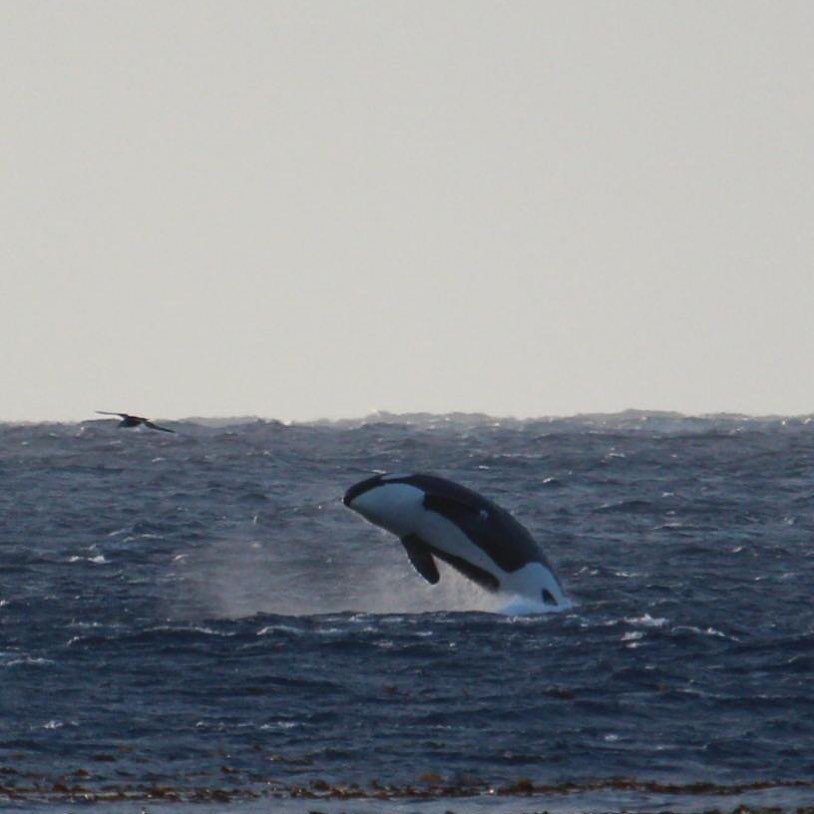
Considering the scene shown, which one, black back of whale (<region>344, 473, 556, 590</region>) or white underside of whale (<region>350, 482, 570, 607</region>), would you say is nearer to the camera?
white underside of whale (<region>350, 482, 570, 607</region>)

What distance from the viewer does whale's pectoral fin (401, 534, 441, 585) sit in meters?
32.4

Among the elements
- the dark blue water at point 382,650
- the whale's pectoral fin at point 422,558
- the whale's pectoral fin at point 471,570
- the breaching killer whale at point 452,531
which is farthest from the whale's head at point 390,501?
the dark blue water at point 382,650

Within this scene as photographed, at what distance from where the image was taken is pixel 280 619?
32.4 m

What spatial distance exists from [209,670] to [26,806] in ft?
28.9

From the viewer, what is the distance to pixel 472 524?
32.6m

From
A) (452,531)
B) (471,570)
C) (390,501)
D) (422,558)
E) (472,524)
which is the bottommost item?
(471,570)

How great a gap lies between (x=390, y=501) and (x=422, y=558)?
112 centimetres

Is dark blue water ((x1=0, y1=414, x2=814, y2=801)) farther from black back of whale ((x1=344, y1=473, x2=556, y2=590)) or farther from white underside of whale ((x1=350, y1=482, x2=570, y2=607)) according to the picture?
black back of whale ((x1=344, y1=473, x2=556, y2=590))

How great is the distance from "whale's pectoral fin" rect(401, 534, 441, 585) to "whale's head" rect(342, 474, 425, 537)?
210 mm

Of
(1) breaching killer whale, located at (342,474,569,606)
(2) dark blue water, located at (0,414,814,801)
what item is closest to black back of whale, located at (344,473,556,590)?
(1) breaching killer whale, located at (342,474,569,606)

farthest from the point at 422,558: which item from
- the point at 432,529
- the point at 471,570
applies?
the point at 471,570

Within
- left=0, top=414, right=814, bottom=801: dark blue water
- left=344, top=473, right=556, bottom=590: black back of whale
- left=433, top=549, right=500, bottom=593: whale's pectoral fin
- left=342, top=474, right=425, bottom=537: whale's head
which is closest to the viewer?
left=0, top=414, right=814, bottom=801: dark blue water

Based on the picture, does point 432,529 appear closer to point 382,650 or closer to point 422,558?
point 422,558

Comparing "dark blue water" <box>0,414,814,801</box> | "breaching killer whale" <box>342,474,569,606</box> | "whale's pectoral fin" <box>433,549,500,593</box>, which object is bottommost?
"dark blue water" <box>0,414,814,801</box>
